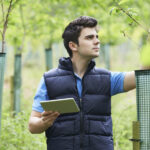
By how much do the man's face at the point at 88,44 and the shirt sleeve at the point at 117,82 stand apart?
0.25m

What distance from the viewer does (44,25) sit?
7996 millimetres

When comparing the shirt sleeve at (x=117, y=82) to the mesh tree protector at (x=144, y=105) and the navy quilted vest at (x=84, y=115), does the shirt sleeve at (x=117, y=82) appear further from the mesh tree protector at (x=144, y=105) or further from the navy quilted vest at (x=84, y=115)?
the mesh tree protector at (x=144, y=105)

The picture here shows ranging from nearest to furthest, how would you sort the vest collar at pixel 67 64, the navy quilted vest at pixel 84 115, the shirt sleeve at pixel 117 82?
1. the navy quilted vest at pixel 84 115
2. the shirt sleeve at pixel 117 82
3. the vest collar at pixel 67 64

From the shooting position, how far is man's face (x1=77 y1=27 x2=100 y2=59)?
10.8 ft

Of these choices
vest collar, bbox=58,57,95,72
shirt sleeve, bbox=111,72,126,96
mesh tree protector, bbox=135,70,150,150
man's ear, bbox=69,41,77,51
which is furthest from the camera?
man's ear, bbox=69,41,77,51

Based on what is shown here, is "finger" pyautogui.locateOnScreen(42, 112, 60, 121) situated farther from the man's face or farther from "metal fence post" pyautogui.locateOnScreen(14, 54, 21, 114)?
"metal fence post" pyautogui.locateOnScreen(14, 54, 21, 114)

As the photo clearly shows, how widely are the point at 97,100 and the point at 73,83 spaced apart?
10.3 inches

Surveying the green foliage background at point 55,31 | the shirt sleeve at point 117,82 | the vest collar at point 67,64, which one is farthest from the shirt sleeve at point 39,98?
the green foliage background at point 55,31

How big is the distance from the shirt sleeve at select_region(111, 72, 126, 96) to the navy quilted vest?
45 mm

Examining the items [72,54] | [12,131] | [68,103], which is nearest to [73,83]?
[72,54]

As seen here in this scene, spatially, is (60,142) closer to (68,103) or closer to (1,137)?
(68,103)

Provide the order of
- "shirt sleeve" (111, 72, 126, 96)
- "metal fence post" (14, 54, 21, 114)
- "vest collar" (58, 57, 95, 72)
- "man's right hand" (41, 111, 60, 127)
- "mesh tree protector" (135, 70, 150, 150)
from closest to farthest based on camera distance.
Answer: "mesh tree protector" (135, 70, 150, 150)
"man's right hand" (41, 111, 60, 127)
"shirt sleeve" (111, 72, 126, 96)
"vest collar" (58, 57, 95, 72)
"metal fence post" (14, 54, 21, 114)

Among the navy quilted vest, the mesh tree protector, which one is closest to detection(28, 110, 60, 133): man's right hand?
the navy quilted vest

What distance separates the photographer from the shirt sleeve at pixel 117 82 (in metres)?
3.21
